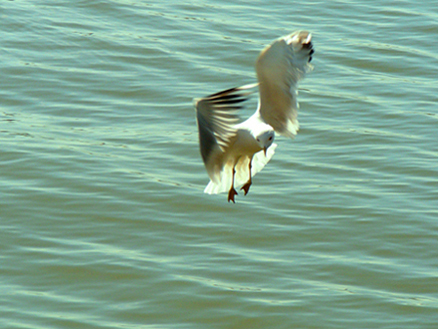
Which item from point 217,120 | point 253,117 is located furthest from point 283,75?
point 217,120

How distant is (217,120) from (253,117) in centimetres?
82

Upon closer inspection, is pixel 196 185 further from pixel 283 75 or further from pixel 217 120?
pixel 217 120

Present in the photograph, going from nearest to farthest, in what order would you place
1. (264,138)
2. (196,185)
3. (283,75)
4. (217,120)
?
1. (217,120)
2. (264,138)
3. (283,75)
4. (196,185)

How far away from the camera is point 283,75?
6766 millimetres

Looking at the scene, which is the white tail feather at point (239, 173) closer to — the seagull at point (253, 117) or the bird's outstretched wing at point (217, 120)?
the seagull at point (253, 117)

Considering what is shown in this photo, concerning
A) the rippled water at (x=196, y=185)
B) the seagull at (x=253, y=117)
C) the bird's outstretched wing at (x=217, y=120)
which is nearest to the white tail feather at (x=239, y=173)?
the seagull at (x=253, y=117)

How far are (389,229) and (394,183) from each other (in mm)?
878

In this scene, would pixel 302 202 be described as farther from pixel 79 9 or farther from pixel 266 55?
pixel 79 9

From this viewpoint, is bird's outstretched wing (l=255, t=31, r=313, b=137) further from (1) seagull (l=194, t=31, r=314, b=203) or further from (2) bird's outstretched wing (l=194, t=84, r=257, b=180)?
(2) bird's outstretched wing (l=194, t=84, r=257, b=180)

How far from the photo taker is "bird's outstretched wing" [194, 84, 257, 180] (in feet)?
19.2

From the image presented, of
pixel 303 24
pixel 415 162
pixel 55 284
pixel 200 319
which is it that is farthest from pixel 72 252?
pixel 303 24

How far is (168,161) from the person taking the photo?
9.18 meters

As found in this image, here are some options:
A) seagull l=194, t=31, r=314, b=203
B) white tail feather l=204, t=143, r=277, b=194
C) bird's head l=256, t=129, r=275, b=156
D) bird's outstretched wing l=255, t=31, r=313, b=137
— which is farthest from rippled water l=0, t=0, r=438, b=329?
bird's head l=256, t=129, r=275, b=156

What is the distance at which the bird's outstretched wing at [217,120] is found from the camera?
5.84m
